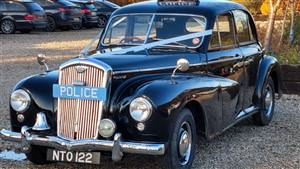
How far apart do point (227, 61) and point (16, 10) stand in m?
18.5

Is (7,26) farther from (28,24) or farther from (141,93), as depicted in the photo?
(141,93)

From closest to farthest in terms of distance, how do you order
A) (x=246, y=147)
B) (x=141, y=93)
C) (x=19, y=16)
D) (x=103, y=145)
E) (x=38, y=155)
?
1. (x=103, y=145)
2. (x=141, y=93)
3. (x=38, y=155)
4. (x=246, y=147)
5. (x=19, y=16)

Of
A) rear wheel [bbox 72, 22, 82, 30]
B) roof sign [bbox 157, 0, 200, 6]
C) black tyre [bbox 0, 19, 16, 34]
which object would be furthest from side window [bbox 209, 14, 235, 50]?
rear wheel [bbox 72, 22, 82, 30]

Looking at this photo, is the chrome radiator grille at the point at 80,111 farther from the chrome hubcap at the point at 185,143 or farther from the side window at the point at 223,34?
the side window at the point at 223,34

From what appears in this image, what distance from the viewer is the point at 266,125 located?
856 cm

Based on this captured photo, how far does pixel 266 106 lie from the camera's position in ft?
28.1

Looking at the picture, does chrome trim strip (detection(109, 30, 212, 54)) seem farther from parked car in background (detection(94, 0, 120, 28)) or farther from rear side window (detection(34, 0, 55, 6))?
parked car in background (detection(94, 0, 120, 28))

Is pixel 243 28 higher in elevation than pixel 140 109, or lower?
higher

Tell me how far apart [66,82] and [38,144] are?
66cm

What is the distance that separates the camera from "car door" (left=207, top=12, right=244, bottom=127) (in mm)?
7000

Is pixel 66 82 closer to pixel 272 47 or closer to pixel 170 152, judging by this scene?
pixel 170 152

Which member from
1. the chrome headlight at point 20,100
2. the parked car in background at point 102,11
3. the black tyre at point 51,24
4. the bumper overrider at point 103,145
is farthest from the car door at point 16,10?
the bumper overrider at point 103,145

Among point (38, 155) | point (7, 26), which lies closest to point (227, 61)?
point (38, 155)

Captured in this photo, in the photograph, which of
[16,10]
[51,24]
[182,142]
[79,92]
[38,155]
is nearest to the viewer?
[79,92]
